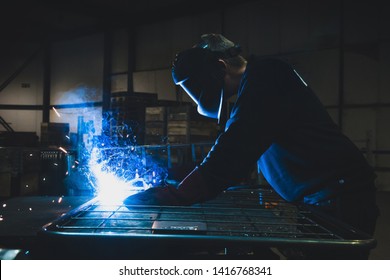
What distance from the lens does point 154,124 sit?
8.72 metres

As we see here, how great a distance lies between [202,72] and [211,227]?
0.84 meters

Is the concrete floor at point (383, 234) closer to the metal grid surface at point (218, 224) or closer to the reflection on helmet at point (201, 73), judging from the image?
the metal grid surface at point (218, 224)

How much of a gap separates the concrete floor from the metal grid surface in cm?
328

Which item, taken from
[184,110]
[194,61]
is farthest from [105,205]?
[184,110]

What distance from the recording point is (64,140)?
438 inches

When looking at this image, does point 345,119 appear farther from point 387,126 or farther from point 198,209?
point 198,209

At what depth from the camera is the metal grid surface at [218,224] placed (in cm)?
88

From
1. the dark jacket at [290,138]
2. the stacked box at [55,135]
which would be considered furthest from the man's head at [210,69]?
the stacked box at [55,135]

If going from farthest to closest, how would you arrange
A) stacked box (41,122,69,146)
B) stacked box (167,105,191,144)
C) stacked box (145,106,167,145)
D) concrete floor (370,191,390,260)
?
stacked box (41,122,69,146) → stacked box (145,106,167,145) → stacked box (167,105,191,144) → concrete floor (370,191,390,260)

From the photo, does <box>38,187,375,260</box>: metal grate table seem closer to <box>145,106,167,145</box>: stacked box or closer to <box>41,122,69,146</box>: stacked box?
<box>145,106,167,145</box>: stacked box

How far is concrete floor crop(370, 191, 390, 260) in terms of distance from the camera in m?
4.16

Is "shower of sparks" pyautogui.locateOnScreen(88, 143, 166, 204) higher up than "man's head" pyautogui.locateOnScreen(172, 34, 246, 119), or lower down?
lower down

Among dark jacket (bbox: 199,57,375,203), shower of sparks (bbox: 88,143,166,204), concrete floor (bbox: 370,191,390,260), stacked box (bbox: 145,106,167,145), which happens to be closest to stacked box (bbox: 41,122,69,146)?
stacked box (bbox: 145,106,167,145)

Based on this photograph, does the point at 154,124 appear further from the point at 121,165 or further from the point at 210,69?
the point at 210,69
